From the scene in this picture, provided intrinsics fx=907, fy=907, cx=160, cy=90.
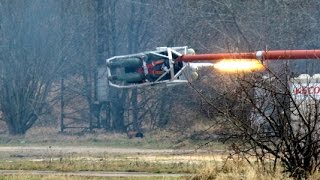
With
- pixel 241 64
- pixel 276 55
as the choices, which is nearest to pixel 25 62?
pixel 241 64

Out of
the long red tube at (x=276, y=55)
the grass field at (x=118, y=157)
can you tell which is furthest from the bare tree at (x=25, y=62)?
the long red tube at (x=276, y=55)

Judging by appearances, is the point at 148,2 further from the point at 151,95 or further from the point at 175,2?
the point at 151,95

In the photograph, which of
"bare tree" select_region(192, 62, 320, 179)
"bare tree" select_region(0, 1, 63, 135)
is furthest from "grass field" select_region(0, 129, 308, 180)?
"bare tree" select_region(0, 1, 63, 135)

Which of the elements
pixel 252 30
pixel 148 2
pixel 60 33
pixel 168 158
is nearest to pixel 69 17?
pixel 60 33

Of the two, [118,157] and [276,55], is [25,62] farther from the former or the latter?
[276,55]

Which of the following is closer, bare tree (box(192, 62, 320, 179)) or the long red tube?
the long red tube

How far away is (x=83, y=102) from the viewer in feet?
174

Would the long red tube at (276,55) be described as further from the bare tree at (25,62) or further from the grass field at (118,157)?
the bare tree at (25,62)

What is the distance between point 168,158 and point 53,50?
2223 cm

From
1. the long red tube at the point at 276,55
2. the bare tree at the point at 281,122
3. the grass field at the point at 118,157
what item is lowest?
the grass field at the point at 118,157

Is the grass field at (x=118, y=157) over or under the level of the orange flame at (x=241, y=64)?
under

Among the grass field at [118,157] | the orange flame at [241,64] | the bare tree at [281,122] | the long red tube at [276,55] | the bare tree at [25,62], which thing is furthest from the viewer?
the bare tree at [25,62]

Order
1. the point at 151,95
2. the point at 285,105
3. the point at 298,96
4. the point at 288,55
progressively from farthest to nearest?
1. the point at 151,95
2. the point at 298,96
3. the point at 285,105
4. the point at 288,55

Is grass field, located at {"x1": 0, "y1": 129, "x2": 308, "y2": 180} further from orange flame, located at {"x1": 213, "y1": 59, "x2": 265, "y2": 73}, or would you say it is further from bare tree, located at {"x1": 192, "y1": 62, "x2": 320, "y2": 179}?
orange flame, located at {"x1": 213, "y1": 59, "x2": 265, "y2": 73}
